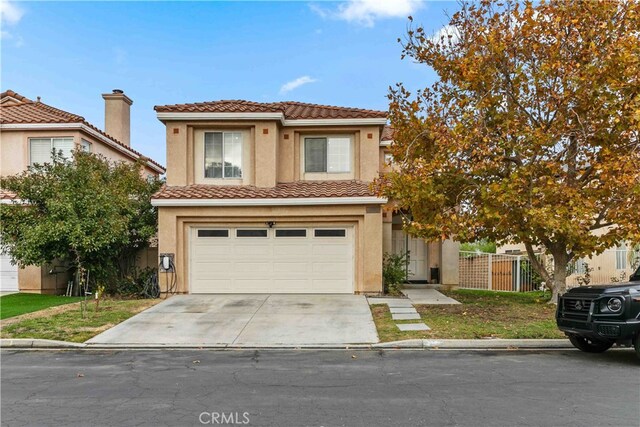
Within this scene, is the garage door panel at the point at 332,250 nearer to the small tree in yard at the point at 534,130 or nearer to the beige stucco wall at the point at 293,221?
the beige stucco wall at the point at 293,221

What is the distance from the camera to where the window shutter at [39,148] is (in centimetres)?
1845

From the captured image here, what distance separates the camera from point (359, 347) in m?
9.22

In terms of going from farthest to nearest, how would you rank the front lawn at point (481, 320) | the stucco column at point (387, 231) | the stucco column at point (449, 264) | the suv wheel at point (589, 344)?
1. the stucco column at point (449, 264)
2. the stucco column at point (387, 231)
3. the front lawn at point (481, 320)
4. the suv wheel at point (589, 344)

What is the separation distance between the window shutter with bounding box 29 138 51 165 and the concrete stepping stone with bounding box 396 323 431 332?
15.2 metres

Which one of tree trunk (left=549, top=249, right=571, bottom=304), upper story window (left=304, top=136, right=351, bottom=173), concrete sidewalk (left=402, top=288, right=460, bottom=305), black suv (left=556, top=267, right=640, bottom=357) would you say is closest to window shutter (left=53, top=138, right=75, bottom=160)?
upper story window (left=304, top=136, right=351, bottom=173)

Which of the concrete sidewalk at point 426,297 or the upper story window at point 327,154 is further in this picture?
the upper story window at point 327,154

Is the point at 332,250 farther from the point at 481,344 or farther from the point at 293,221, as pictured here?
the point at 481,344

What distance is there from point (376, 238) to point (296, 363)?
7793 mm

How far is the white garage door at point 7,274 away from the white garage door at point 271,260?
6.82 m

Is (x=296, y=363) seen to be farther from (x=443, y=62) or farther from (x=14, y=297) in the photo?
(x=14, y=297)

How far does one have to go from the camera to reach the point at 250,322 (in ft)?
37.3

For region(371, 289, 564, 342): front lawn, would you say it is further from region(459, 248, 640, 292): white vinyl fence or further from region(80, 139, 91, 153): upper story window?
region(80, 139, 91, 153): upper story window

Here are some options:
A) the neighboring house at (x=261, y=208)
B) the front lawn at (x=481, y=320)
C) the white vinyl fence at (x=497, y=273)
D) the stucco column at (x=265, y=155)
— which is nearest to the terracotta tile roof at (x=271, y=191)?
the neighboring house at (x=261, y=208)

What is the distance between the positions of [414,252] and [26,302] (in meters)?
13.7
